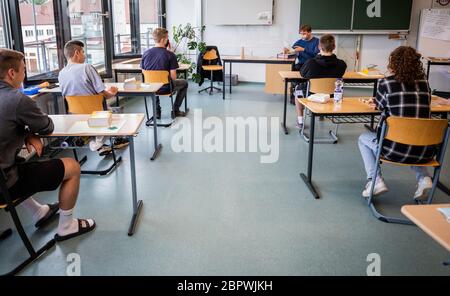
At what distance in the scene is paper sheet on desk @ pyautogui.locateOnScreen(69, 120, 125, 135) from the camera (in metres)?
2.67

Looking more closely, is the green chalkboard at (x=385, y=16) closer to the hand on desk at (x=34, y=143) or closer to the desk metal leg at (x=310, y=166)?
the desk metal leg at (x=310, y=166)

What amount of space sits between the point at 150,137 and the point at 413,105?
310 centimetres

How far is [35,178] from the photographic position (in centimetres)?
237

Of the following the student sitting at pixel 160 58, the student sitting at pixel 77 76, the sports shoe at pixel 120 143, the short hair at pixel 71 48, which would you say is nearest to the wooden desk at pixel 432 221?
the student sitting at pixel 77 76

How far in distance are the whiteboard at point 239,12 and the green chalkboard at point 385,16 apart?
1.78 metres

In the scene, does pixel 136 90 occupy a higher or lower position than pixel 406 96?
lower

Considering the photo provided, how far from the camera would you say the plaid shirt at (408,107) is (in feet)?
9.41

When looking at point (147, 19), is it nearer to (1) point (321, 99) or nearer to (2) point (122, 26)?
(2) point (122, 26)

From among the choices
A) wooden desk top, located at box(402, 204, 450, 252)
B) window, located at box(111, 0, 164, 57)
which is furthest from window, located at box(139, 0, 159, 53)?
wooden desk top, located at box(402, 204, 450, 252)

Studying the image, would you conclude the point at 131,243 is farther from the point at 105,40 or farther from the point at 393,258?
the point at 105,40

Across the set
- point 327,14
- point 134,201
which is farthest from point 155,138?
point 327,14

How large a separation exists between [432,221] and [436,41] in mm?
7596

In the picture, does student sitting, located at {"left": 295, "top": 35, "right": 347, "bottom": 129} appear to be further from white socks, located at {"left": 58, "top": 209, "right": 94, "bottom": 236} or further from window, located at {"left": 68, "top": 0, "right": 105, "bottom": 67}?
white socks, located at {"left": 58, "top": 209, "right": 94, "bottom": 236}

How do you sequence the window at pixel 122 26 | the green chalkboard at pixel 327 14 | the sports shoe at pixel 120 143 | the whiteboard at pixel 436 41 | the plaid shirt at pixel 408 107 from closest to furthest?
the plaid shirt at pixel 408 107, the sports shoe at pixel 120 143, the window at pixel 122 26, the whiteboard at pixel 436 41, the green chalkboard at pixel 327 14
